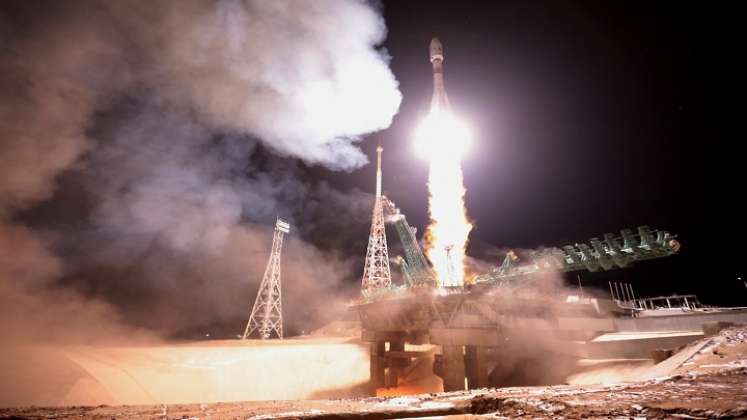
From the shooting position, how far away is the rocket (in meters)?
38.7

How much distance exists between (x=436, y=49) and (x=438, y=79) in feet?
14.0

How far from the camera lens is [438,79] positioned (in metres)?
39.2

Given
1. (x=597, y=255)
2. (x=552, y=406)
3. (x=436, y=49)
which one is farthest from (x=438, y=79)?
(x=552, y=406)

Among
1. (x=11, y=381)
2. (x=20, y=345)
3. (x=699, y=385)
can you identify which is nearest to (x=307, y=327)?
(x=20, y=345)

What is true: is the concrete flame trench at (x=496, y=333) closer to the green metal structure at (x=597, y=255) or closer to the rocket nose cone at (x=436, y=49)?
the green metal structure at (x=597, y=255)

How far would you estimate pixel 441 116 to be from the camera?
125 feet

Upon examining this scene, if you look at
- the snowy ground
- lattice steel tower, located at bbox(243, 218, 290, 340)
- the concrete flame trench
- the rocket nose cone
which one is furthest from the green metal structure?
lattice steel tower, located at bbox(243, 218, 290, 340)

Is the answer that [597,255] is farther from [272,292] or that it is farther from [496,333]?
[272,292]

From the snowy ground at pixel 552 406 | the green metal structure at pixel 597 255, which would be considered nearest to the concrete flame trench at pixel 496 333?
the green metal structure at pixel 597 255

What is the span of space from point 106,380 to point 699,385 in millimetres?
29580

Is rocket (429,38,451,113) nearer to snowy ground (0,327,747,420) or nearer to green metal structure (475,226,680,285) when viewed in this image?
green metal structure (475,226,680,285)

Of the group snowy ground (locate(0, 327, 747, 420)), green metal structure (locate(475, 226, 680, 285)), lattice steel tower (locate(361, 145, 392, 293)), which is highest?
lattice steel tower (locate(361, 145, 392, 293))

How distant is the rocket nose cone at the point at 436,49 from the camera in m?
40.1

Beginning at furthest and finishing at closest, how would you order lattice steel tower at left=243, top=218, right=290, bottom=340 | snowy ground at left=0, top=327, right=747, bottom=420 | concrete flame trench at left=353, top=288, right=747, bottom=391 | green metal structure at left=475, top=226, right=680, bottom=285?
lattice steel tower at left=243, top=218, right=290, bottom=340 < concrete flame trench at left=353, top=288, right=747, bottom=391 < green metal structure at left=475, top=226, right=680, bottom=285 < snowy ground at left=0, top=327, right=747, bottom=420
